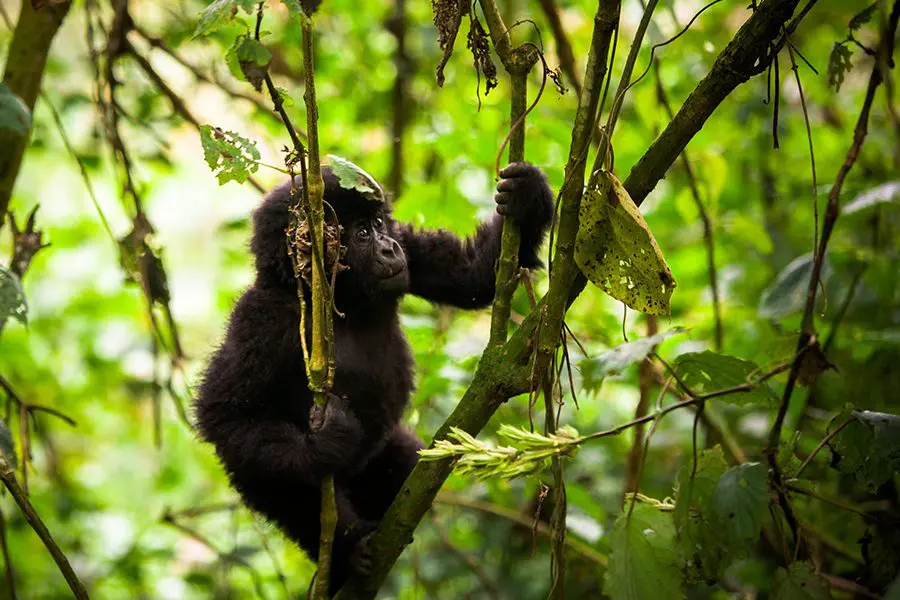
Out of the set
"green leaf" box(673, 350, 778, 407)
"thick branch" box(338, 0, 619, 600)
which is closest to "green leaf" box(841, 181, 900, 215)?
"green leaf" box(673, 350, 778, 407)

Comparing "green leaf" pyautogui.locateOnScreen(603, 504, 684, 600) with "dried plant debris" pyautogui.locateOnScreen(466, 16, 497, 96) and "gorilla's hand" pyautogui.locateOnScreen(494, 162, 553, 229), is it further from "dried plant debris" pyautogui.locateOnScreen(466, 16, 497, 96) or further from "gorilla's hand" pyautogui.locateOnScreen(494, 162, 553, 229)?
"dried plant debris" pyautogui.locateOnScreen(466, 16, 497, 96)

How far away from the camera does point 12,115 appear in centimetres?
195

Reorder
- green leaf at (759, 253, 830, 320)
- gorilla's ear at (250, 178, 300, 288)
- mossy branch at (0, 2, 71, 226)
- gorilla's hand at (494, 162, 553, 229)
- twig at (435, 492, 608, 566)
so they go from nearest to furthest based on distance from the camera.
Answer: gorilla's hand at (494, 162, 553, 229), gorilla's ear at (250, 178, 300, 288), mossy branch at (0, 2, 71, 226), green leaf at (759, 253, 830, 320), twig at (435, 492, 608, 566)

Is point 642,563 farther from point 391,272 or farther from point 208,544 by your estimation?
point 208,544

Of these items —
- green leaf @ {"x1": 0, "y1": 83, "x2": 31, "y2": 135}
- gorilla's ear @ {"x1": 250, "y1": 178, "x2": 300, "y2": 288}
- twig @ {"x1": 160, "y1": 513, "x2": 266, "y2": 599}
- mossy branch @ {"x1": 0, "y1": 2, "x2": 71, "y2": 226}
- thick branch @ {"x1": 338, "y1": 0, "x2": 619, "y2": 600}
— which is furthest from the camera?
twig @ {"x1": 160, "y1": 513, "x2": 266, "y2": 599}

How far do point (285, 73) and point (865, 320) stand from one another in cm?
367

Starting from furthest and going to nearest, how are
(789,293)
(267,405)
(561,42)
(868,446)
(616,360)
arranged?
(561,42), (789,293), (267,405), (868,446), (616,360)

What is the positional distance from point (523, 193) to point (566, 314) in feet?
1.51

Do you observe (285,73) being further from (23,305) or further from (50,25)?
(23,305)

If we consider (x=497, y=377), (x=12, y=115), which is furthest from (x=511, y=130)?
(x=12, y=115)

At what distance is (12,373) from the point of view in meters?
5.16

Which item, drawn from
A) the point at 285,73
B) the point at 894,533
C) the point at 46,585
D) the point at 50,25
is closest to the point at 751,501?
the point at 894,533

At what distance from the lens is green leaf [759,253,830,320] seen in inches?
127

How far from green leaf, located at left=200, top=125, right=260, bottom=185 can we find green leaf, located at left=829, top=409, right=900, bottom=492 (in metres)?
1.38
